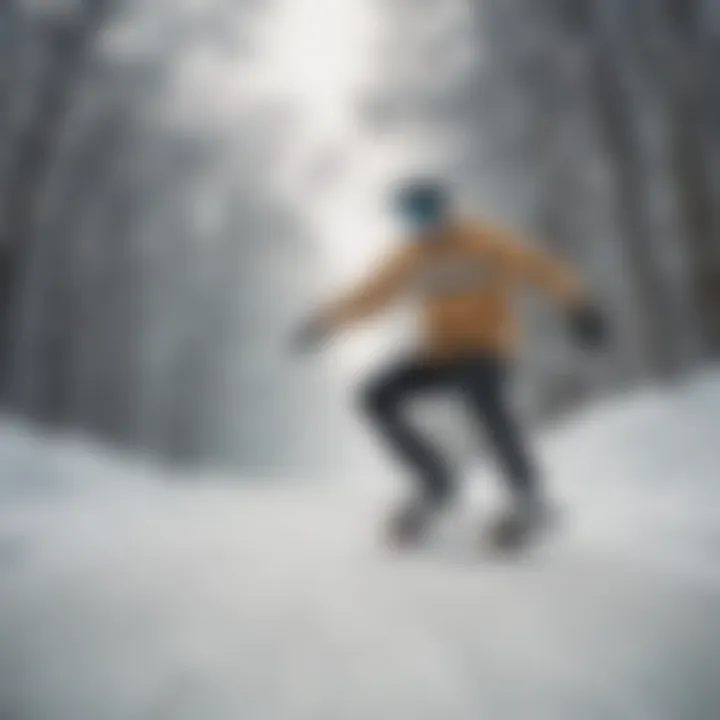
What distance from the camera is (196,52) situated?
3.04 meters

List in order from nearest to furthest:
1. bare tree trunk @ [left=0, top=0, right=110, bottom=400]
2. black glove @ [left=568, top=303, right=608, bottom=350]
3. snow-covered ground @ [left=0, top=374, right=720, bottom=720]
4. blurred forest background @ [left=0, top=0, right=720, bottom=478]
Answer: snow-covered ground @ [left=0, top=374, right=720, bottom=720] → black glove @ [left=568, top=303, right=608, bottom=350] → blurred forest background @ [left=0, top=0, right=720, bottom=478] → bare tree trunk @ [left=0, top=0, right=110, bottom=400]

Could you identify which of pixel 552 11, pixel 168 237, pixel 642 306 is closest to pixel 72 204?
pixel 168 237

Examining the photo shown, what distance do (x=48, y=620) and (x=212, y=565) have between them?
1.13 ft

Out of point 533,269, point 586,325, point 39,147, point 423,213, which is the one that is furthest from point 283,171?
point 586,325

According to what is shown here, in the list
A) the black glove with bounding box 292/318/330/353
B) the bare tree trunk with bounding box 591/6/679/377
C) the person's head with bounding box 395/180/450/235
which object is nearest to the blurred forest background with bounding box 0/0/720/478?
the bare tree trunk with bounding box 591/6/679/377

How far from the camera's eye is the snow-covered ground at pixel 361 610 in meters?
1.07

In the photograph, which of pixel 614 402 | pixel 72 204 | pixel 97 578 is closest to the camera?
pixel 97 578

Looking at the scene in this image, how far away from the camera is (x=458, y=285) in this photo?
1.51m

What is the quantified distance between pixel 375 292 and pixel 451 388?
21 cm

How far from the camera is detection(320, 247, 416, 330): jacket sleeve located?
154 centimetres

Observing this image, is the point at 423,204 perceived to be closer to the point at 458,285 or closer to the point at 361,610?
the point at 458,285

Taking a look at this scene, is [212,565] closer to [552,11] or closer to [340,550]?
[340,550]

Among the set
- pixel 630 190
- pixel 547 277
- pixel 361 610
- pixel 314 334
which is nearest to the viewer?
pixel 361 610

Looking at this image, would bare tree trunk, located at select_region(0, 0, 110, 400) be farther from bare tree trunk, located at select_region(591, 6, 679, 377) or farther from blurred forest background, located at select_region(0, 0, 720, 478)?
bare tree trunk, located at select_region(591, 6, 679, 377)
